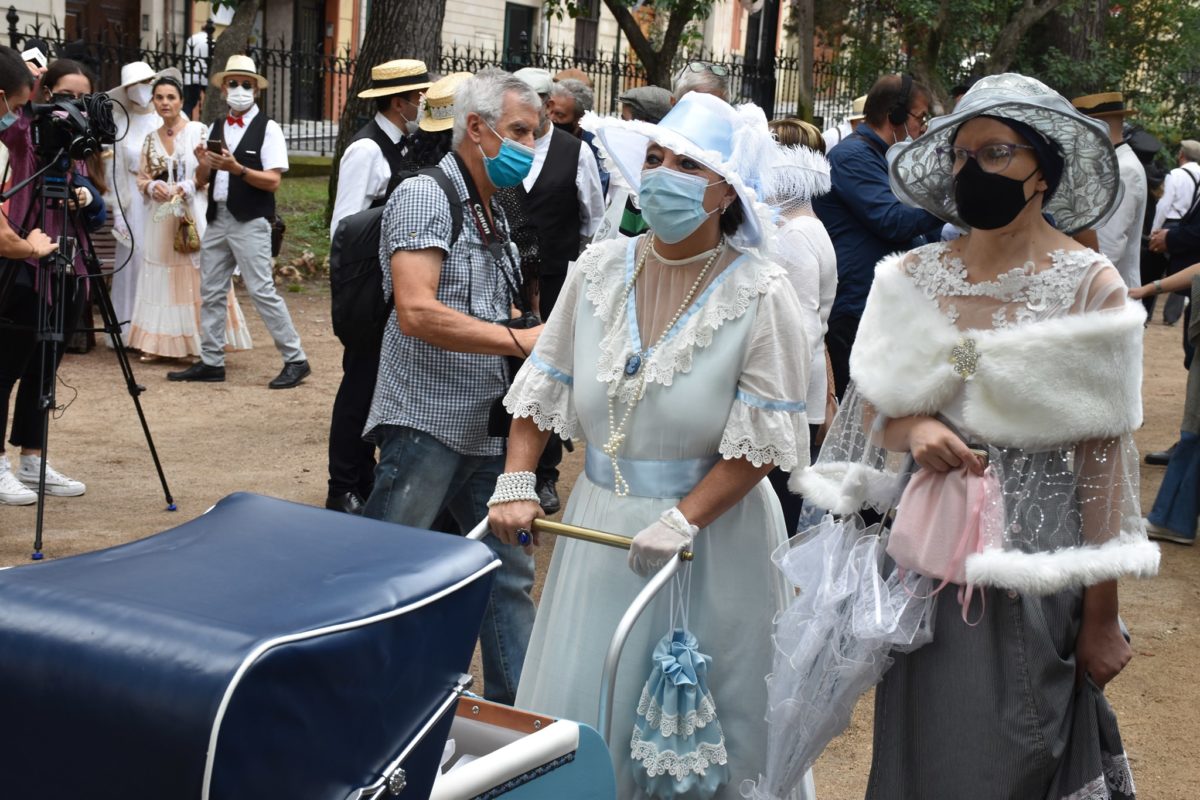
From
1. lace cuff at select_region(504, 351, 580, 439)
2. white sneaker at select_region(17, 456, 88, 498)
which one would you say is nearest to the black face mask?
lace cuff at select_region(504, 351, 580, 439)

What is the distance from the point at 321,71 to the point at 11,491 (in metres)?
12.9

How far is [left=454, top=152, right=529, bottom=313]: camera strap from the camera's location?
4.15 meters

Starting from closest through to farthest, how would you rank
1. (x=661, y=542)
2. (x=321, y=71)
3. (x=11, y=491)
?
(x=661, y=542)
(x=11, y=491)
(x=321, y=71)

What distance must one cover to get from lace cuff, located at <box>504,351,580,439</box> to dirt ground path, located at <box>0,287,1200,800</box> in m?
1.65

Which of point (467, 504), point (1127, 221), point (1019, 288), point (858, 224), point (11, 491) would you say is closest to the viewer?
point (1019, 288)

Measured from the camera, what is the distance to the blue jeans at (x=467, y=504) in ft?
13.5

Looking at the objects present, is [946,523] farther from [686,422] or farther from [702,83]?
[702,83]

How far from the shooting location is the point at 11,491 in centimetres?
677

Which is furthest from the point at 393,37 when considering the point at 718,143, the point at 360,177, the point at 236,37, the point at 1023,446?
the point at 1023,446

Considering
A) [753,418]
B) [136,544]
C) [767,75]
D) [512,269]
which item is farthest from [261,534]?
[767,75]

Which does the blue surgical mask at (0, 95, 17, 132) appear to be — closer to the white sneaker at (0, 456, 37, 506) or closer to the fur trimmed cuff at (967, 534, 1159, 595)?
the white sneaker at (0, 456, 37, 506)

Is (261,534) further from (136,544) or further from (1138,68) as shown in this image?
(1138,68)

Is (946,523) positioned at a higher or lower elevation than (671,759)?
higher

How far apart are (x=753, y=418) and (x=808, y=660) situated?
0.54 metres
